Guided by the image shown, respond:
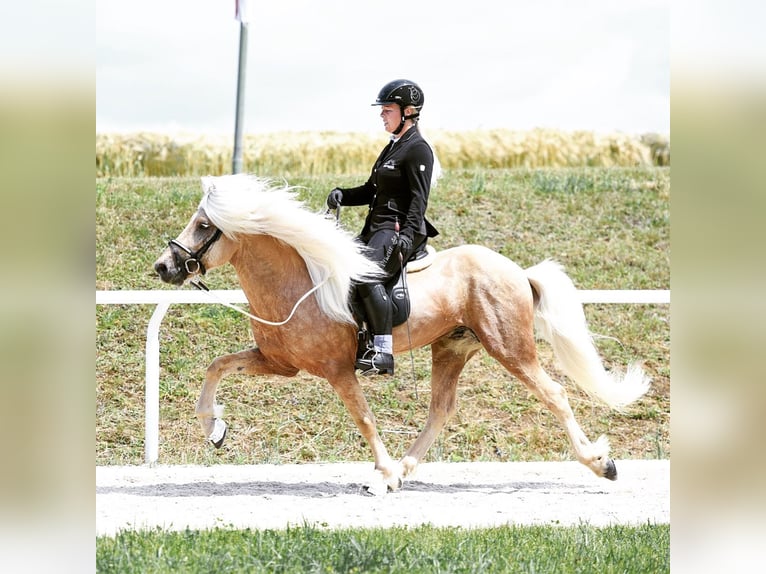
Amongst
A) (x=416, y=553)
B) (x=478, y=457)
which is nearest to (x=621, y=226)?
(x=478, y=457)

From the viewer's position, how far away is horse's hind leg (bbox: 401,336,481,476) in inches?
275

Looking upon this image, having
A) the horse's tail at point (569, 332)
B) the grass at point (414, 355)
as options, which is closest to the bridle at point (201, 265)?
the horse's tail at point (569, 332)

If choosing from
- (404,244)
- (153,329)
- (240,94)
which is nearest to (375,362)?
(404,244)

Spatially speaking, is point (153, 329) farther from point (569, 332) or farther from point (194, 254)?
point (569, 332)

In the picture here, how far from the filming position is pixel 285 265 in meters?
6.39

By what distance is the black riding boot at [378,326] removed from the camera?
20.5 ft

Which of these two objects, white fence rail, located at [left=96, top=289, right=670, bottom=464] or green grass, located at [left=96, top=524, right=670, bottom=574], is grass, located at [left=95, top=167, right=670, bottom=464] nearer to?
white fence rail, located at [left=96, top=289, right=670, bottom=464]

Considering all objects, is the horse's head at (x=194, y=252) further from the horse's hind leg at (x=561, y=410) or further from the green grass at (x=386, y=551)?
the horse's hind leg at (x=561, y=410)

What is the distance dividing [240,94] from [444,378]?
334 inches

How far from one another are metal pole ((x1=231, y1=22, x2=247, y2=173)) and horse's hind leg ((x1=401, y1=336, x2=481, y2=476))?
25.4 ft

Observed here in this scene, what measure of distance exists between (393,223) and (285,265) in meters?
0.76

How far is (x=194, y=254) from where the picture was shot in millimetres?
6113
